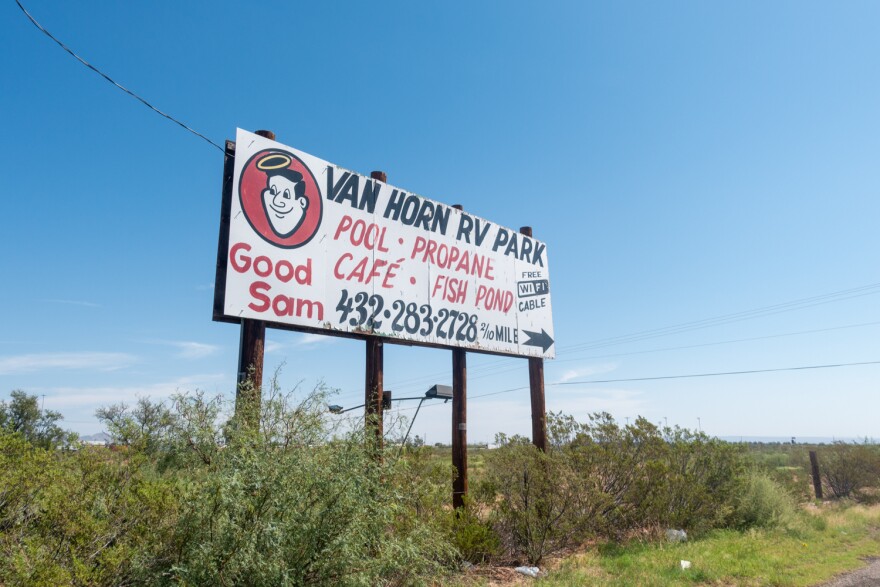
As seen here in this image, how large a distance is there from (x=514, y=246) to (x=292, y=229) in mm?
5388

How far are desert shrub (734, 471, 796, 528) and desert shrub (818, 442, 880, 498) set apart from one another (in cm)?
1300

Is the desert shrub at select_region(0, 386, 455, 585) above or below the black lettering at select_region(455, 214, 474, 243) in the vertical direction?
below

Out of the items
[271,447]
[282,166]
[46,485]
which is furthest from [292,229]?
[46,485]

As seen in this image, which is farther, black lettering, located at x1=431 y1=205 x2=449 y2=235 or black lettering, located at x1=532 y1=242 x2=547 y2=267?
black lettering, located at x1=532 y1=242 x2=547 y2=267

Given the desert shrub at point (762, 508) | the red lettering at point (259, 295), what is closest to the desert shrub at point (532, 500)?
the red lettering at point (259, 295)

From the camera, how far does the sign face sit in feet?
22.9

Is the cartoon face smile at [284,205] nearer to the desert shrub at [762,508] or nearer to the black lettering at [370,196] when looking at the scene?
the black lettering at [370,196]

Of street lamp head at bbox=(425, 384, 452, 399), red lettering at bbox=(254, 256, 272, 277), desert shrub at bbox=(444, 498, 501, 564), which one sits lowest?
desert shrub at bbox=(444, 498, 501, 564)

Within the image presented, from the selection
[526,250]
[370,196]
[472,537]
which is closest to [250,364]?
[370,196]

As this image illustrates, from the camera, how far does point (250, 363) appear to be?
21.4 feet

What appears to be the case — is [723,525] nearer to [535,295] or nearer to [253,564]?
[535,295]

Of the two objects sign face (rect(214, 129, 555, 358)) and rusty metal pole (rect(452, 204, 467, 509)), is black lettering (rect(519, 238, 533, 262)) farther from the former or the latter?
rusty metal pole (rect(452, 204, 467, 509))

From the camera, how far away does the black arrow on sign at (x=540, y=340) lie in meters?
11.0

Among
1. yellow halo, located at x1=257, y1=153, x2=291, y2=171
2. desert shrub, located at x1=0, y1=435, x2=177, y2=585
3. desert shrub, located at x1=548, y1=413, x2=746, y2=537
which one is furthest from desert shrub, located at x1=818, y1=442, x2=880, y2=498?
desert shrub, located at x1=0, y1=435, x2=177, y2=585
